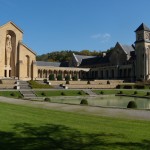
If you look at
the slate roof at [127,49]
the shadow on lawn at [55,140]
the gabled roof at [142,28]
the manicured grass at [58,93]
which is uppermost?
the gabled roof at [142,28]

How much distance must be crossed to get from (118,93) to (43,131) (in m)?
36.7

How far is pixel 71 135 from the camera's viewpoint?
8695 mm

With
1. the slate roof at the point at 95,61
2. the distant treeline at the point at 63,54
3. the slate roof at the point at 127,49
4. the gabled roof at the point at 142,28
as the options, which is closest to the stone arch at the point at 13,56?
the slate roof at the point at 127,49

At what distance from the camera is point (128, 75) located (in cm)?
7931

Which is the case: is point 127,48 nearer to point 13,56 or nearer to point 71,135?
point 13,56

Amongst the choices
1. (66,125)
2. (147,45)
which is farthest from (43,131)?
(147,45)

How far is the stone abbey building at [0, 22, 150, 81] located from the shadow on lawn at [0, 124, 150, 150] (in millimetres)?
55218

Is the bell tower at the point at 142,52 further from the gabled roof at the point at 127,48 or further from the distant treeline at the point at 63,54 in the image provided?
the distant treeline at the point at 63,54

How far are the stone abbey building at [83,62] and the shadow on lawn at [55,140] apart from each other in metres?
55.2

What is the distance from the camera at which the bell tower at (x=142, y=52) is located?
74250 millimetres

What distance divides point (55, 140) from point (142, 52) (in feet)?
232

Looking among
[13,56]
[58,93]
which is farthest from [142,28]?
[58,93]

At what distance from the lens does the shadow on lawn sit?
→ 730 cm

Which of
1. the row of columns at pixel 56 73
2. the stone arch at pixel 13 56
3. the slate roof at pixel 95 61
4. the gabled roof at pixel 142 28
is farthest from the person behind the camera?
the slate roof at pixel 95 61
